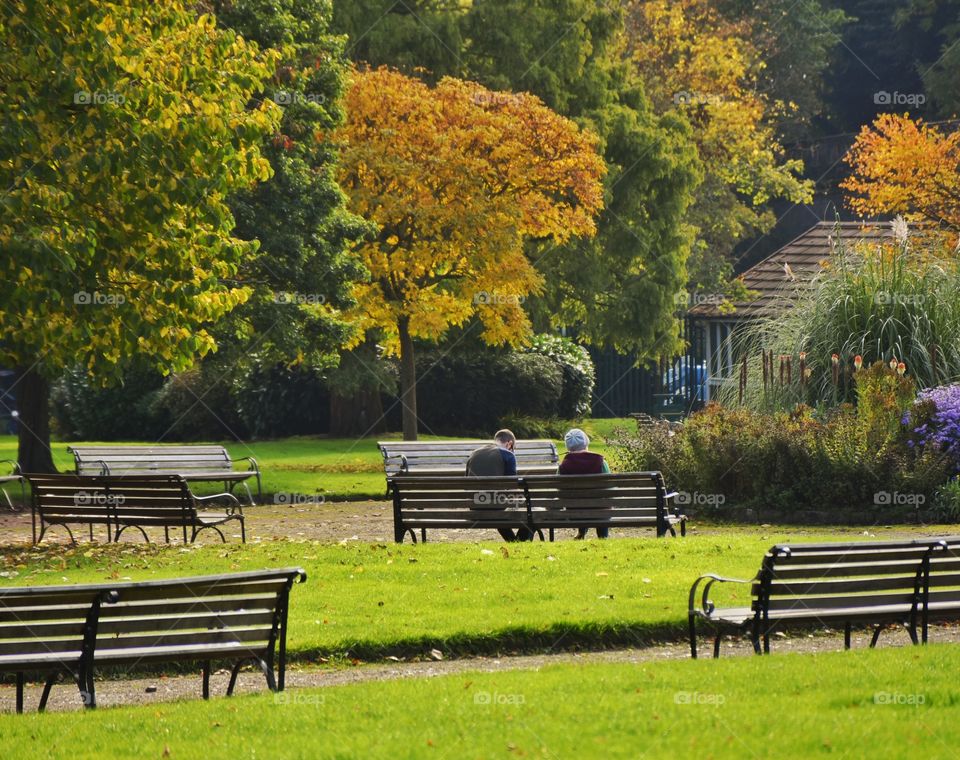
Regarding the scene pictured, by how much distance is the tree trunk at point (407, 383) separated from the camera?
2917 cm

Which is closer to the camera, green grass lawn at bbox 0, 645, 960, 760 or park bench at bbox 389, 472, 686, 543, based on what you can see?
green grass lawn at bbox 0, 645, 960, 760

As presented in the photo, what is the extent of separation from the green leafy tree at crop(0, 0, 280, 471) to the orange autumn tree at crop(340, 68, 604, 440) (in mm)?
10329

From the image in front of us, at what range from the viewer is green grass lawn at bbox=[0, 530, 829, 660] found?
35.1 ft

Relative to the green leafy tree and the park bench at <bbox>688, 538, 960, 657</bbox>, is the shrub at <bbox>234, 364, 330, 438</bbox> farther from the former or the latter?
the park bench at <bbox>688, 538, 960, 657</bbox>

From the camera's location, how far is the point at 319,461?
29.6 metres

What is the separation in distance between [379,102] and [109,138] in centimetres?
1267

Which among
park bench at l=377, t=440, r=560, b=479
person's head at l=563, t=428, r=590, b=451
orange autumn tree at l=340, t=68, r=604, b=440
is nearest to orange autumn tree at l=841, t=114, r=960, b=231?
orange autumn tree at l=340, t=68, r=604, b=440

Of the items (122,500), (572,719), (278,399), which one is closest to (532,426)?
(278,399)

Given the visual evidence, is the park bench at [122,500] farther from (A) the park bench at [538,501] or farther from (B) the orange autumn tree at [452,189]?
(B) the orange autumn tree at [452,189]

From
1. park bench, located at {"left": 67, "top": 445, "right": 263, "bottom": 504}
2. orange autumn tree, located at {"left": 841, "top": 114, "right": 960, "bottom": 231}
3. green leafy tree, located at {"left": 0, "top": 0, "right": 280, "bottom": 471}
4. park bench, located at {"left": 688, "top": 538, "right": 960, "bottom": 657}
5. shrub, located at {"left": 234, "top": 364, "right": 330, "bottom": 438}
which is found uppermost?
orange autumn tree, located at {"left": 841, "top": 114, "right": 960, "bottom": 231}

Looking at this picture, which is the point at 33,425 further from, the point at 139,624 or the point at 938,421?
the point at 139,624

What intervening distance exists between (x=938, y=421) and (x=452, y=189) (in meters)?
10.7

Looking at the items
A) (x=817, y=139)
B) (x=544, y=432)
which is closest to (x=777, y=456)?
(x=544, y=432)

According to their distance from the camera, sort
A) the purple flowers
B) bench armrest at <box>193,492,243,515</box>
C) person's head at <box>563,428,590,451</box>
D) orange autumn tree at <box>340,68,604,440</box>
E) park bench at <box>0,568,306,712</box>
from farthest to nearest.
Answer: orange autumn tree at <box>340,68,604,440</box> → the purple flowers → person's head at <box>563,428,590,451</box> → bench armrest at <box>193,492,243,515</box> → park bench at <box>0,568,306,712</box>
